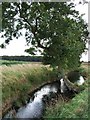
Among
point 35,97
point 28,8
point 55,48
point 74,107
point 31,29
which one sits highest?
point 28,8

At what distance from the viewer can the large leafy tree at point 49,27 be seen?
2372 cm

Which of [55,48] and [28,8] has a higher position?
[28,8]

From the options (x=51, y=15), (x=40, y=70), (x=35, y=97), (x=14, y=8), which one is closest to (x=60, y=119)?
(x=35, y=97)

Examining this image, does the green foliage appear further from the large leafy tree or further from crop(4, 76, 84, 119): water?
the large leafy tree

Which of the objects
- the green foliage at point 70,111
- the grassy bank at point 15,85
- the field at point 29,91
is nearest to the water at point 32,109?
the field at point 29,91

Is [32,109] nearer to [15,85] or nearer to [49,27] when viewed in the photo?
[15,85]

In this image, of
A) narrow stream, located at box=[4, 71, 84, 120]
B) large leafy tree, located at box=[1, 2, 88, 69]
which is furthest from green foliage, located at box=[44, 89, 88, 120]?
large leafy tree, located at box=[1, 2, 88, 69]

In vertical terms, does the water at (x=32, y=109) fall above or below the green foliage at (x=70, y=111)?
below

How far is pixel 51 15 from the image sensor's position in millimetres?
23969

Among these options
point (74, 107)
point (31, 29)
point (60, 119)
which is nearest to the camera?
point (60, 119)

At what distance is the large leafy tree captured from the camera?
2372 cm

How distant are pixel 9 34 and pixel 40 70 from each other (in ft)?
27.0

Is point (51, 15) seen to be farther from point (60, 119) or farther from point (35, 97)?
point (60, 119)

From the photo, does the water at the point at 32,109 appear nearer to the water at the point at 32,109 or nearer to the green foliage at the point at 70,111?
the water at the point at 32,109
